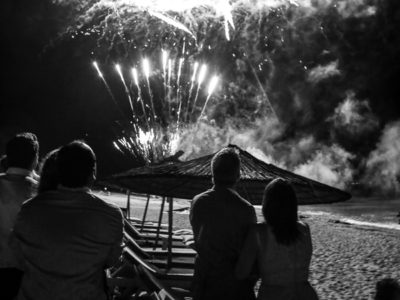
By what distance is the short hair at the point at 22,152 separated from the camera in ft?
10.9

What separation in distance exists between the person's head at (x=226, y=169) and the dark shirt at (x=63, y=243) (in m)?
1.07

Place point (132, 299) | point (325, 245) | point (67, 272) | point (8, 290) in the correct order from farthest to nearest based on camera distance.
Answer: point (325, 245) < point (132, 299) < point (8, 290) < point (67, 272)

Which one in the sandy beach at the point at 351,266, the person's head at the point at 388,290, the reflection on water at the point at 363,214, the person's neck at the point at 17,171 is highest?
the person's neck at the point at 17,171

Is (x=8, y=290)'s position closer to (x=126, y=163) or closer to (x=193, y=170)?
(x=193, y=170)

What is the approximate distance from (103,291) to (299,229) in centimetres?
137

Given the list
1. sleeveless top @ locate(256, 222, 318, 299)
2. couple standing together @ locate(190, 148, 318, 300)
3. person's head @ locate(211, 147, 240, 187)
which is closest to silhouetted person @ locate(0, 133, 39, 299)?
couple standing together @ locate(190, 148, 318, 300)

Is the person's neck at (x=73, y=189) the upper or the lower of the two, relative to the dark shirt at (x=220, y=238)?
upper

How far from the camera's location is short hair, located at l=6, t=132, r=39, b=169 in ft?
10.9

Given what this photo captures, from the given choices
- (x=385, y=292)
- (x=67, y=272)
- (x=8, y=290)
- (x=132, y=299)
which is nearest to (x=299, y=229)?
(x=385, y=292)

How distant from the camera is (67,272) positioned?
2.45 m

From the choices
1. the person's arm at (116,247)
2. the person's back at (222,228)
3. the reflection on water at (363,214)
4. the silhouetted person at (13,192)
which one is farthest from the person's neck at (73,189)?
the reflection on water at (363,214)

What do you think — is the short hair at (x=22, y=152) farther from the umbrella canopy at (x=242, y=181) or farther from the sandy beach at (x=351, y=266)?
the sandy beach at (x=351, y=266)

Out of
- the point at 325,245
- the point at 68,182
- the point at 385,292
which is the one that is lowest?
the point at 325,245

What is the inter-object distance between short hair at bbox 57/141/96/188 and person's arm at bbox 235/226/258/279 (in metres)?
1.15
